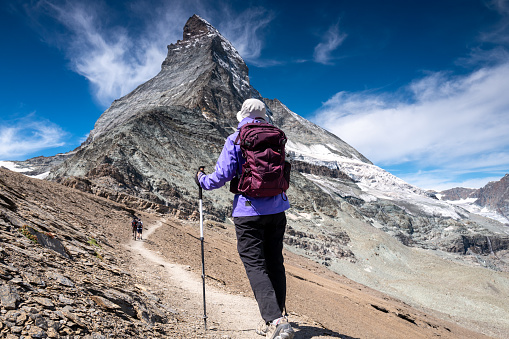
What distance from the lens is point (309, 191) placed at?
6812 cm

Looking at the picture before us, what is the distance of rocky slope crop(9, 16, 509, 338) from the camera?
35588 millimetres

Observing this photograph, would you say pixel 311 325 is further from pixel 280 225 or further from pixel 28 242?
pixel 28 242

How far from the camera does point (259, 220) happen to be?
3.59 metres

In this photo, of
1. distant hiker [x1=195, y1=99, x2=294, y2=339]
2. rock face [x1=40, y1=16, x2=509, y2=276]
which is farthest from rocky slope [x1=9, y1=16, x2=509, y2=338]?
distant hiker [x1=195, y1=99, x2=294, y2=339]

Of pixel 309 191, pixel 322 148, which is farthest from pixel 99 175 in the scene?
pixel 322 148

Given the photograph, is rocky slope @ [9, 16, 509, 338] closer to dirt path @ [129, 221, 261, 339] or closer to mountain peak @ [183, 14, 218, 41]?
dirt path @ [129, 221, 261, 339]

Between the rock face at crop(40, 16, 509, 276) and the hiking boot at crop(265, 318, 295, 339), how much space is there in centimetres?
2619

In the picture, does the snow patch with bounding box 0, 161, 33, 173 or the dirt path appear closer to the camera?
the dirt path

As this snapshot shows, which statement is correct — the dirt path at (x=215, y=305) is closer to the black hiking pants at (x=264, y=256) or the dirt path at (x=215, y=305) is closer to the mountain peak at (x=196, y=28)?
the black hiking pants at (x=264, y=256)

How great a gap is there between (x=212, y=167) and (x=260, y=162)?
49593 mm

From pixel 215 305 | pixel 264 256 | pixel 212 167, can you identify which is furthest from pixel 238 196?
pixel 212 167

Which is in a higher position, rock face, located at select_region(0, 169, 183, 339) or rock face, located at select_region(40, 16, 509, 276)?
rock face, located at select_region(40, 16, 509, 276)

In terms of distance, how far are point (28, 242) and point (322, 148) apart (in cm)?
15319

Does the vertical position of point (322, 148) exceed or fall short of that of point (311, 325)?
it exceeds it
